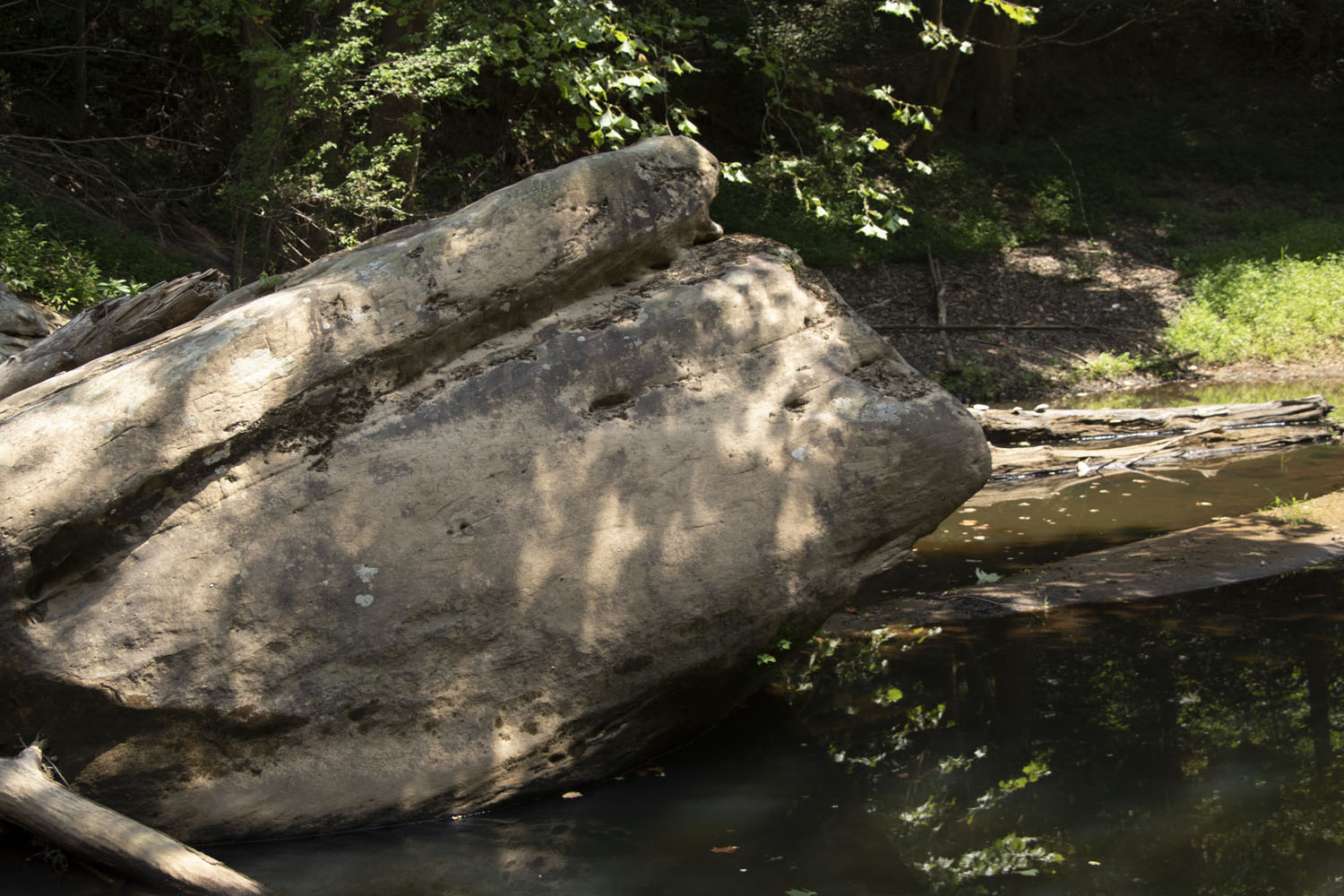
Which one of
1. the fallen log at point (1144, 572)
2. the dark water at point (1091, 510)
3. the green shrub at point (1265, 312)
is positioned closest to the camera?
the fallen log at point (1144, 572)

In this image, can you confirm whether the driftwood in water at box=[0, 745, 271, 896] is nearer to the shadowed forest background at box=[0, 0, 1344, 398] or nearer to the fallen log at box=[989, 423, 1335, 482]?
the shadowed forest background at box=[0, 0, 1344, 398]

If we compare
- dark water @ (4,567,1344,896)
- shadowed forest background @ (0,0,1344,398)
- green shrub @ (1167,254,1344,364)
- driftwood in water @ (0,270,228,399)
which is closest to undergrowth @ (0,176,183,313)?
shadowed forest background @ (0,0,1344,398)

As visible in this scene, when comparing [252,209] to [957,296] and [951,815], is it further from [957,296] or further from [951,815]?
[957,296]

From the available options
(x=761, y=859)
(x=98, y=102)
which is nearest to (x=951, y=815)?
(x=761, y=859)

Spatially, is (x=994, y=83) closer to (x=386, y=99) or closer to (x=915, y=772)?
(x=386, y=99)

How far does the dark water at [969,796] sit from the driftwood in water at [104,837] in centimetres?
22

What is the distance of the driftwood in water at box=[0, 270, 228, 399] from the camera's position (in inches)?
239

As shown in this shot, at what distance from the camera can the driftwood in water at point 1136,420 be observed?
1080cm

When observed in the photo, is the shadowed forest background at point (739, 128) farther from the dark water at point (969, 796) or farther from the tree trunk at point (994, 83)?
the dark water at point (969, 796)

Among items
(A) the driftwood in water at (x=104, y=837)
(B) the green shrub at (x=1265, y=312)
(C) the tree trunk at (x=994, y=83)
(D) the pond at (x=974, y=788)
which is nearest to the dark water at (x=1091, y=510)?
(D) the pond at (x=974, y=788)

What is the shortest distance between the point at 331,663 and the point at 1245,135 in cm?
2224

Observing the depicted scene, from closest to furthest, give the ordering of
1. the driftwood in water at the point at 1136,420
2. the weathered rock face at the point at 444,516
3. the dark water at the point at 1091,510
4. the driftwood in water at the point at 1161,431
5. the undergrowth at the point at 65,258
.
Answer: the weathered rock face at the point at 444,516, the dark water at the point at 1091,510, the undergrowth at the point at 65,258, the driftwood in water at the point at 1161,431, the driftwood in water at the point at 1136,420

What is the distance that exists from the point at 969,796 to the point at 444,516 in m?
2.54

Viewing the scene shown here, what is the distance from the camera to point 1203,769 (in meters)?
4.66
